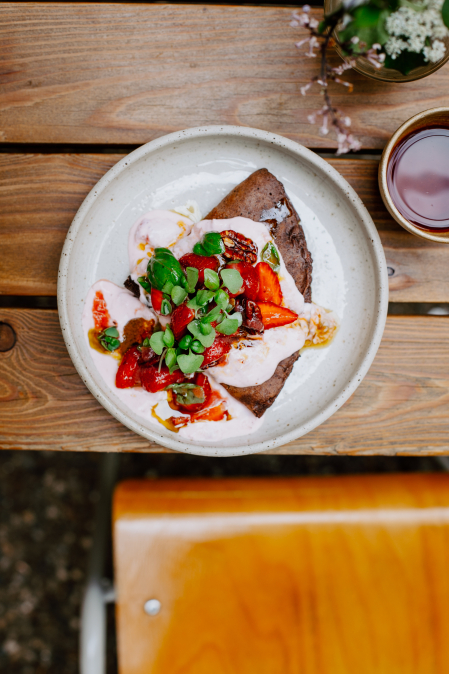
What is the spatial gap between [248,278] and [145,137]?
0.56 meters

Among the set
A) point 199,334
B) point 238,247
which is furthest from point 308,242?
point 199,334

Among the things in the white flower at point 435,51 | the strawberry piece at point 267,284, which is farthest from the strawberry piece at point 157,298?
the white flower at point 435,51

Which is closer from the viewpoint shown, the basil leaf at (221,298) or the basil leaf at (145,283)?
the basil leaf at (221,298)

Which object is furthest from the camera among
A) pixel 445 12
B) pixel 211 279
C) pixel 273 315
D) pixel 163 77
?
pixel 163 77

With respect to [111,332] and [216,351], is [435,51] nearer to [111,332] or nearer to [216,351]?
[216,351]

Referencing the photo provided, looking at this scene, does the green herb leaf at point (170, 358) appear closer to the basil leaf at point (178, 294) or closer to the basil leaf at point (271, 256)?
the basil leaf at point (178, 294)

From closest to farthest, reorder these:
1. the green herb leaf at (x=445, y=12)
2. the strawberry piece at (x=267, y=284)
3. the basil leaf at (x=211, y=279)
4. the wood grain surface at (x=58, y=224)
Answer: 1. the green herb leaf at (x=445, y=12)
2. the basil leaf at (x=211, y=279)
3. the strawberry piece at (x=267, y=284)
4. the wood grain surface at (x=58, y=224)

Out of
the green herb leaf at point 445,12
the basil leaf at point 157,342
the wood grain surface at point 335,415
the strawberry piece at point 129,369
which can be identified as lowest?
the wood grain surface at point 335,415

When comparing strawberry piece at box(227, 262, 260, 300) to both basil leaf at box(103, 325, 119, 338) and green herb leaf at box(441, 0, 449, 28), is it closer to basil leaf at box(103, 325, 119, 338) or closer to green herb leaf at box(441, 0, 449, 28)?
basil leaf at box(103, 325, 119, 338)

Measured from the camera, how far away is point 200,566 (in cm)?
142

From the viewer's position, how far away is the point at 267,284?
1.29 meters

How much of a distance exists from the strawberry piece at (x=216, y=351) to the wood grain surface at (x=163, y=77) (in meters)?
0.66

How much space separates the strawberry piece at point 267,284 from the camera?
1.28 meters

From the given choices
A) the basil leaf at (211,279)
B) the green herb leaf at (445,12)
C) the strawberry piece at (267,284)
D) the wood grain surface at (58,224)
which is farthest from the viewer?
the wood grain surface at (58,224)
